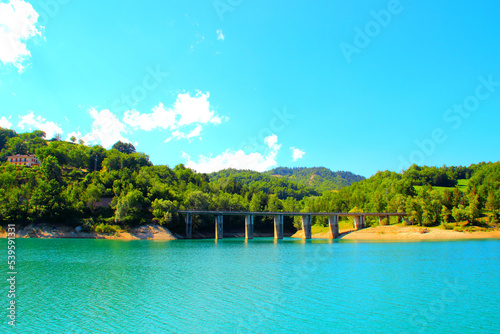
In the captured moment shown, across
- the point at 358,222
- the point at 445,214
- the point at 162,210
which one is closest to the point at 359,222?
the point at 358,222

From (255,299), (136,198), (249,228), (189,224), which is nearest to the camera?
(255,299)

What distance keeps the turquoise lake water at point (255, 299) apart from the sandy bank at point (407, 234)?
5544 centimetres

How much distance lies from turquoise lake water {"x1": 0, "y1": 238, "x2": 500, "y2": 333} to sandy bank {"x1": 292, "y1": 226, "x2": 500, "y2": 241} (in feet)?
182

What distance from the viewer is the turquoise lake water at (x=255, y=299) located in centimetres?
1650

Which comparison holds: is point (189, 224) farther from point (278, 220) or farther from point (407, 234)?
point (407, 234)

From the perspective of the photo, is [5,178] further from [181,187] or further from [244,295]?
[244,295]

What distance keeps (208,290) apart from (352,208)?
392 ft

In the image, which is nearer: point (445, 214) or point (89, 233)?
point (89, 233)

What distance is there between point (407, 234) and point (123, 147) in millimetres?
131674

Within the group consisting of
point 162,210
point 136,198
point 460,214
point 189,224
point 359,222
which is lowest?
point 359,222

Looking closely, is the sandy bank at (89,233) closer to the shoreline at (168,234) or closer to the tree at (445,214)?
the shoreline at (168,234)

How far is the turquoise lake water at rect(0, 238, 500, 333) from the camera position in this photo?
1650cm

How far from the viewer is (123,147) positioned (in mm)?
159250

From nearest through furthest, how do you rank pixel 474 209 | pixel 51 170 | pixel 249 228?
pixel 474 209, pixel 51 170, pixel 249 228
